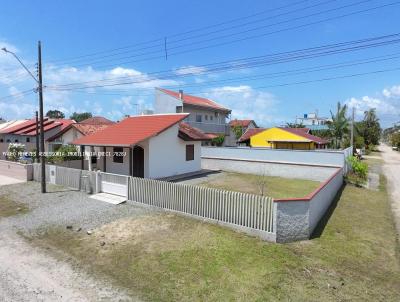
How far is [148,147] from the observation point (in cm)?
1898

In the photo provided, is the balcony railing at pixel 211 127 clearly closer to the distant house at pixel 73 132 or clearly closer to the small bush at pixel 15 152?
the distant house at pixel 73 132

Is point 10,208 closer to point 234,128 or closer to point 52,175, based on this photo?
point 52,175

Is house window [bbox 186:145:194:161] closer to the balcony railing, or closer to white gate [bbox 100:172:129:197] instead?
white gate [bbox 100:172:129:197]

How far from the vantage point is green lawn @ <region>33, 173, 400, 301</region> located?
6789 millimetres

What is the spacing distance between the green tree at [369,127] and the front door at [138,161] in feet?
191

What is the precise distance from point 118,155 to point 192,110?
49.2ft

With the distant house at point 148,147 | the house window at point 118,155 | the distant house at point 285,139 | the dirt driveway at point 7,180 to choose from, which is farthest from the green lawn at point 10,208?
→ the distant house at point 285,139

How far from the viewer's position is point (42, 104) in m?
16.3

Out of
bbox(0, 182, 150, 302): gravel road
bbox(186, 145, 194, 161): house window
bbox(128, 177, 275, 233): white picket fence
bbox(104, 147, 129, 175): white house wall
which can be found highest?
bbox(186, 145, 194, 161): house window

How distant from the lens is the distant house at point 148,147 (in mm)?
19109

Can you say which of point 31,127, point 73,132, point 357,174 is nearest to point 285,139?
point 357,174

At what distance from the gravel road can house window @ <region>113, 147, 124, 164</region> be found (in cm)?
489

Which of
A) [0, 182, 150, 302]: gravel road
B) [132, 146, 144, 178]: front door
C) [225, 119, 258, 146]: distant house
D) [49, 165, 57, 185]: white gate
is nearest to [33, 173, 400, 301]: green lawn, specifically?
[0, 182, 150, 302]: gravel road

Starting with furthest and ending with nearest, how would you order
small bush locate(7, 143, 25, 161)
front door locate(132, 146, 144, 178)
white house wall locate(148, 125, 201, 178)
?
1. small bush locate(7, 143, 25, 161)
2. front door locate(132, 146, 144, 178)
3. white house wall locate(148, 125, 201, 178)
